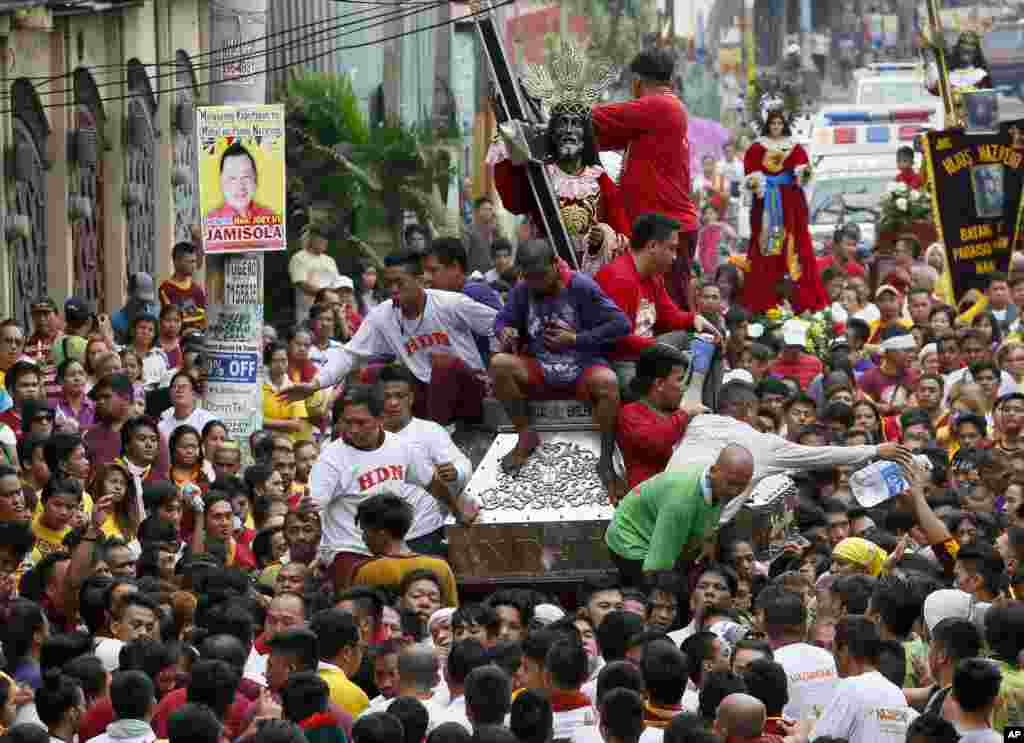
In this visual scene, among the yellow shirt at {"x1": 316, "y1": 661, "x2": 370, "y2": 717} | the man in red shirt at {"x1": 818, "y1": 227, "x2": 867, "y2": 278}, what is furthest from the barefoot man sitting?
the man in red shirt at {"x1": 818, "y1": 227, "x2": 867, "y2": 278}

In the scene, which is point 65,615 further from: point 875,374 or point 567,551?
point 875,374

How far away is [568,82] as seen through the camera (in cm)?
1454

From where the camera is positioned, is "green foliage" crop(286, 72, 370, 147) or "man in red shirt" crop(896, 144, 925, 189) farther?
"green foliage" crop(286, 72, 370, 147)

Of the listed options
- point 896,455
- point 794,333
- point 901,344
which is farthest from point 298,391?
point 794,333

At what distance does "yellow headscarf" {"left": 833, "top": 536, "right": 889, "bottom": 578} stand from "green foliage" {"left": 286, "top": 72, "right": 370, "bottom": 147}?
644 inches

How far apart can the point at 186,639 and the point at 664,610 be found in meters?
2.06

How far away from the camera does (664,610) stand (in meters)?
11.9

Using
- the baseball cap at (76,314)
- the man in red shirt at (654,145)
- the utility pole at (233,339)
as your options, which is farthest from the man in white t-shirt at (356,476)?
the baseball cap at (76,314)

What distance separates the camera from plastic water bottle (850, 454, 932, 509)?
13.9 m

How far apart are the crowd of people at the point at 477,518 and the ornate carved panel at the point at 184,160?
7.55 m

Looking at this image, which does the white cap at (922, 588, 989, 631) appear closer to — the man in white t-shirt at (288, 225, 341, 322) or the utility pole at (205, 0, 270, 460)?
the utility pole at (205, 0, 270, 460)

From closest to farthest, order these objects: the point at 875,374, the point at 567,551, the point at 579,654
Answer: the point at 579,654 → the point at 567,551 → the point at 875,374

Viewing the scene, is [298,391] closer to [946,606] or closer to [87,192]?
[946,606]

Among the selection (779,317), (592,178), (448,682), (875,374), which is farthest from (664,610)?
(779,317)
